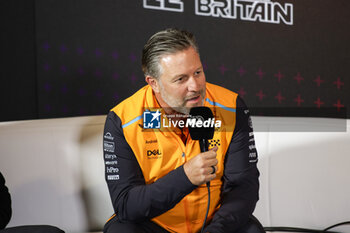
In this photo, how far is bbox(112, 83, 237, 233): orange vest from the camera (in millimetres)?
1281

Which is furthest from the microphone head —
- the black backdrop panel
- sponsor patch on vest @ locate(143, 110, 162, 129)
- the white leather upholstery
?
the black backdrop panel

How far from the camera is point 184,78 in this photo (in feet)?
3.95

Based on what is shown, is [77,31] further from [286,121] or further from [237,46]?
[286,121]

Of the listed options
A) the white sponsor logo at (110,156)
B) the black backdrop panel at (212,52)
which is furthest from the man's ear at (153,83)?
the black backdrop panel at (212,52)

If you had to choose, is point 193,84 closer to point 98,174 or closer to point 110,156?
point 110,156

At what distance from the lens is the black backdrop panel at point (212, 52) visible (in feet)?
7.35

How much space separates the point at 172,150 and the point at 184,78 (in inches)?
9.3

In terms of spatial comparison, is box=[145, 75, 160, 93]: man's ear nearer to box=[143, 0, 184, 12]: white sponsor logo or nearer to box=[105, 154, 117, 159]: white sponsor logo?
box=[105, 154, 117, 159]: white sponsor logo

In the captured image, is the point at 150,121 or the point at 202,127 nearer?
the point at 202,127

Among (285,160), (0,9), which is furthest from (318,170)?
(0,9)

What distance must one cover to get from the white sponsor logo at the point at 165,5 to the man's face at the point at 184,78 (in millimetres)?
1305

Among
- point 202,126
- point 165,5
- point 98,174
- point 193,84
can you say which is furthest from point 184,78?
point 165,5

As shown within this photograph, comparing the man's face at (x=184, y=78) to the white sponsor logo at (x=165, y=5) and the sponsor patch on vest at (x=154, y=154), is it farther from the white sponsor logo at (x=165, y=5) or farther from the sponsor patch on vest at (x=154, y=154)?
the white sponsor logo at (x=165, y=5)

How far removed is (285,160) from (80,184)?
0.84 meters
